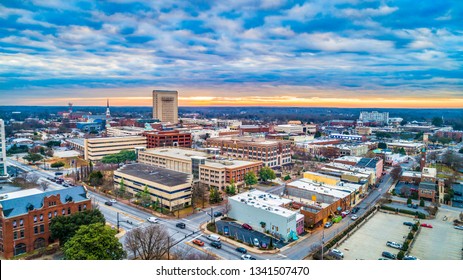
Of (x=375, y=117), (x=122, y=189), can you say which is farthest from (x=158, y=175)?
(x=375, y=117)

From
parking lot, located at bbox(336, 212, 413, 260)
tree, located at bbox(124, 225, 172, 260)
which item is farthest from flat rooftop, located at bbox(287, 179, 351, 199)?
tree, located at bbox(124, 225, 172, 260)

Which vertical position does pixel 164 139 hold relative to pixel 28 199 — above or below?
above

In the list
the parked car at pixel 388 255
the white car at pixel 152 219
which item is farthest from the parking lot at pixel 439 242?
the white car at pixel 152 219

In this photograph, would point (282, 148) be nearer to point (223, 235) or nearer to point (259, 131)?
point (223, 235)

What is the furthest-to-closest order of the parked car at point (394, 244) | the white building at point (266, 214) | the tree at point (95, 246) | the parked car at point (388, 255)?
the white building at point (266, 214) → the parked car at point (394, 244) → the parked car at point (388, 255) → the tree at point (95, 246)

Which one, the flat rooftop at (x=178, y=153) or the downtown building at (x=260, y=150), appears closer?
the flat rooftop at (x=178, y=153)

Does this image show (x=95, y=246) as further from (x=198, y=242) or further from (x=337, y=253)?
(x=337, y=253)

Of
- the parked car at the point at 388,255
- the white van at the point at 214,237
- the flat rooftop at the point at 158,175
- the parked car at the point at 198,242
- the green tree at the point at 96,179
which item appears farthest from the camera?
the green tree at the point at 96,179

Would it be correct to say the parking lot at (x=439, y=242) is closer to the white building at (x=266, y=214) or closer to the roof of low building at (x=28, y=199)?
the white building at (x=266, y=214)
